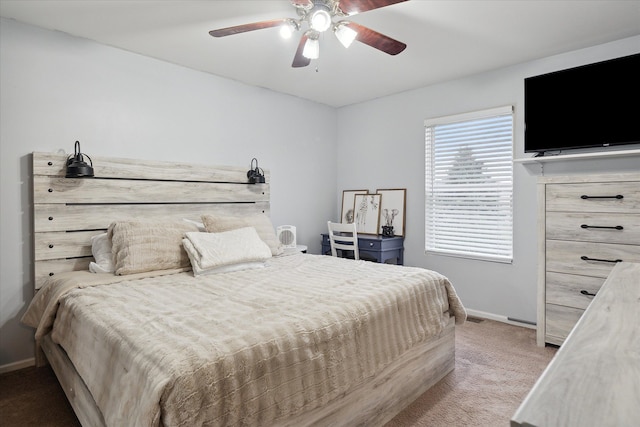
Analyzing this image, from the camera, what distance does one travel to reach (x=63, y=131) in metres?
2.77

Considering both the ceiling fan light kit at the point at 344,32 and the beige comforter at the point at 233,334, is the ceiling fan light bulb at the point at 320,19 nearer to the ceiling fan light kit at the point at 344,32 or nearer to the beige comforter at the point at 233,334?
the ceiling fan light kit at the point at 344,32

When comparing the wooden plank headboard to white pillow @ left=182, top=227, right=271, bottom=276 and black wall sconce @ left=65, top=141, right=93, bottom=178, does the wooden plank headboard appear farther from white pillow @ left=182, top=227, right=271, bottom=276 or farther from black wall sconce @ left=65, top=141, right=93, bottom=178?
white pillow @ left=182, top=227, right=271, bottom=276

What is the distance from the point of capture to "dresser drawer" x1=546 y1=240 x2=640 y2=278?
256 centimetres

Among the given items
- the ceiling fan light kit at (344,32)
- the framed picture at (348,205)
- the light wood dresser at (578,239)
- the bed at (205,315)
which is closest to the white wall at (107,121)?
the bed at (205,315)

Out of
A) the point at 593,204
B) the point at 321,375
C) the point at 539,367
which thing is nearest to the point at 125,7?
the point at 321,375

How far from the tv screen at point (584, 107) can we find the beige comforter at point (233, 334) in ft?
5.78

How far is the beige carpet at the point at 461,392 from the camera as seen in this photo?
199 centimetres

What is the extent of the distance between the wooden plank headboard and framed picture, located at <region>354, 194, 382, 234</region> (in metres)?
1.65

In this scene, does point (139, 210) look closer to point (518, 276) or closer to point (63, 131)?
point (63, 131)

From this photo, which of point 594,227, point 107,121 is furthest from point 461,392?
point 107,121

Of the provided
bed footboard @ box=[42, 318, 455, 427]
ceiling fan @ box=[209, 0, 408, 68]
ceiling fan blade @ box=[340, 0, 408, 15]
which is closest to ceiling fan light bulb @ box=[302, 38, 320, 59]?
ceiling fan @ box=[209, 0, 408, 68]

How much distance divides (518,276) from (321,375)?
8.80ft

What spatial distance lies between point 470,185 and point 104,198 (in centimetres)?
340

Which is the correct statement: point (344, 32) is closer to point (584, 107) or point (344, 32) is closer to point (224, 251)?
point (224, 251)
